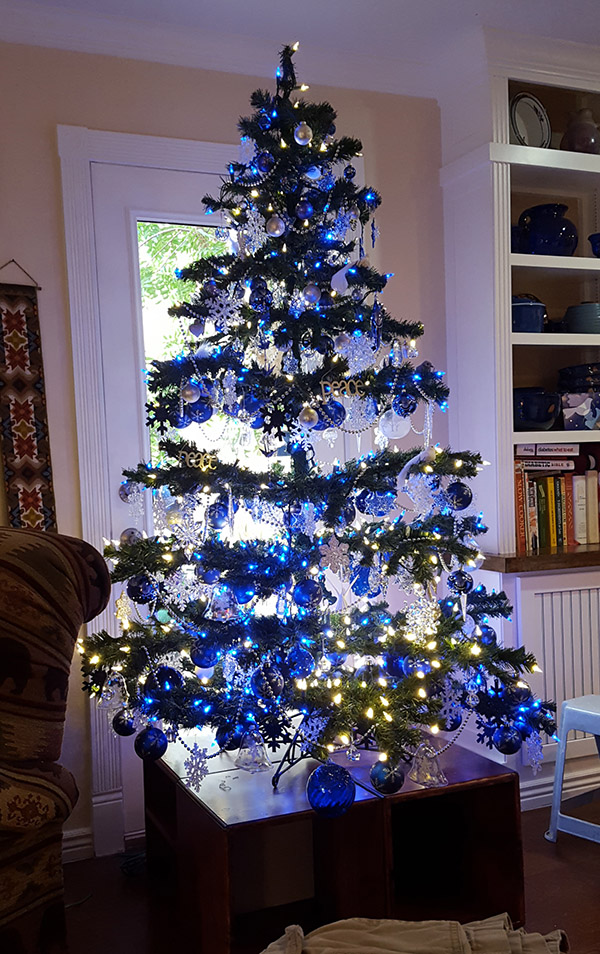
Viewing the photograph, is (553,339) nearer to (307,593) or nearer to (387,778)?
(307,593)

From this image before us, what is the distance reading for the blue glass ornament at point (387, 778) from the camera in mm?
1999

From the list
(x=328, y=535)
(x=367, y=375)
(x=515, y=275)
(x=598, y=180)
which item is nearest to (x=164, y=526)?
(x=328, y=535)

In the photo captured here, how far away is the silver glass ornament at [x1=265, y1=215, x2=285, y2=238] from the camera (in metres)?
2.08

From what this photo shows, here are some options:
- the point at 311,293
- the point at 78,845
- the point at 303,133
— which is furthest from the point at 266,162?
the point at 78,845

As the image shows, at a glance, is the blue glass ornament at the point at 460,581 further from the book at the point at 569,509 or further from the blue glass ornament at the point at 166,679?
the book at the point at 569,509

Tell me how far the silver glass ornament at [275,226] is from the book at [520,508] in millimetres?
1432

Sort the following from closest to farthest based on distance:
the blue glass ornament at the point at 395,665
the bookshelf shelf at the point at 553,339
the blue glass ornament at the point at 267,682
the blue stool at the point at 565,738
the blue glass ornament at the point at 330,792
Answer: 1. the blue glass ornament at the point at 330,792
2. the blue glass ornament at the point at 267,682
3. the blue glass ornament at the point at 395,665
4. the blue stool at the point at 565,738
5. the bookshelf shelf at the point at 553,339

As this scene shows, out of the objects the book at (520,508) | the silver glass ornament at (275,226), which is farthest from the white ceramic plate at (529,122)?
the silver glass ornament at (275,226)

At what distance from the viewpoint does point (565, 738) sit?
2.72 meters

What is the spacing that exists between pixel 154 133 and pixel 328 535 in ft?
5.17

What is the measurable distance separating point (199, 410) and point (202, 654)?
0.61 m

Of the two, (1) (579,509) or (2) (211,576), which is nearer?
(2) (211,576)

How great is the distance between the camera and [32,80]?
8.89 ft

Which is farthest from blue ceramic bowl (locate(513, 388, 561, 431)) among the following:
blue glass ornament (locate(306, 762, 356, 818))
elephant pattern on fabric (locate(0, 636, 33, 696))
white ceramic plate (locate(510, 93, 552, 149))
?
elephant pattern on fabric (locate(0, 636, 33, 696))
